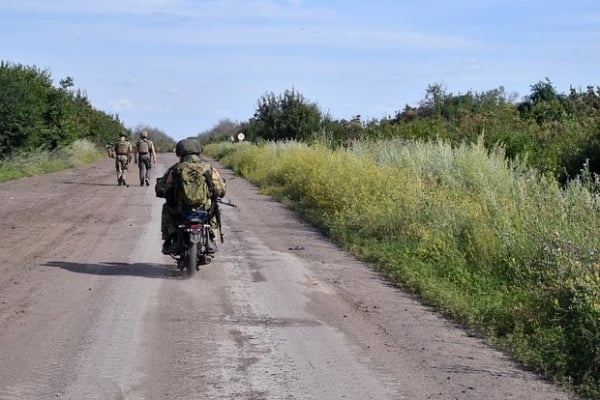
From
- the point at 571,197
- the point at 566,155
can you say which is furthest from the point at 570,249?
the point at 566,155

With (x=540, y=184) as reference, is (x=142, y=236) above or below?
below

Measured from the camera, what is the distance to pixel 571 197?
39.9 feet

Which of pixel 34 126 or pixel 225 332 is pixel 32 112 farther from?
pixel 225 332

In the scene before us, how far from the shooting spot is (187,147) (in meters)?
12.6

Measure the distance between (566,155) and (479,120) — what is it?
9.85 metres

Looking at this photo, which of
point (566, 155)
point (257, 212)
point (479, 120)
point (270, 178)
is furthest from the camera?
point (270, 178)

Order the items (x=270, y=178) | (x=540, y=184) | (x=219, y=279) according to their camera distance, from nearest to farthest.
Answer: (x=219, y=279)
(x=540, y=184)
(x=270, y=178)

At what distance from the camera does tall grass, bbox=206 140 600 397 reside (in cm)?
873

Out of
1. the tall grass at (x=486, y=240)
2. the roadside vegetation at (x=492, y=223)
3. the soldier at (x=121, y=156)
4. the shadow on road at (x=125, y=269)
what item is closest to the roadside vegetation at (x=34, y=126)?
the soldier at (x=121, y=156)

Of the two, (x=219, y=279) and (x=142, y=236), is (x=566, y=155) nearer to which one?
(x=142, y=236)

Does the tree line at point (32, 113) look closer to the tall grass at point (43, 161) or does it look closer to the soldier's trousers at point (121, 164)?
Result: the tall grass at point (43, 161)

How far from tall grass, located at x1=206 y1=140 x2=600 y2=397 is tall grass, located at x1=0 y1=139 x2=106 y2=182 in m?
19.0

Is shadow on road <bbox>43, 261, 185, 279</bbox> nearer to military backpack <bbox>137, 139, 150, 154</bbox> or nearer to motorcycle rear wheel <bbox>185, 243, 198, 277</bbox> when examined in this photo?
motorcycle rear wheel <bbox>185, 243, 198, 277</bbox>

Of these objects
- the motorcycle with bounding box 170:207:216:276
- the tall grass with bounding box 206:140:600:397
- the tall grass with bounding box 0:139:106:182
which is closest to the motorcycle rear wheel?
the motorcycle with bounding box 170:207:216:276
